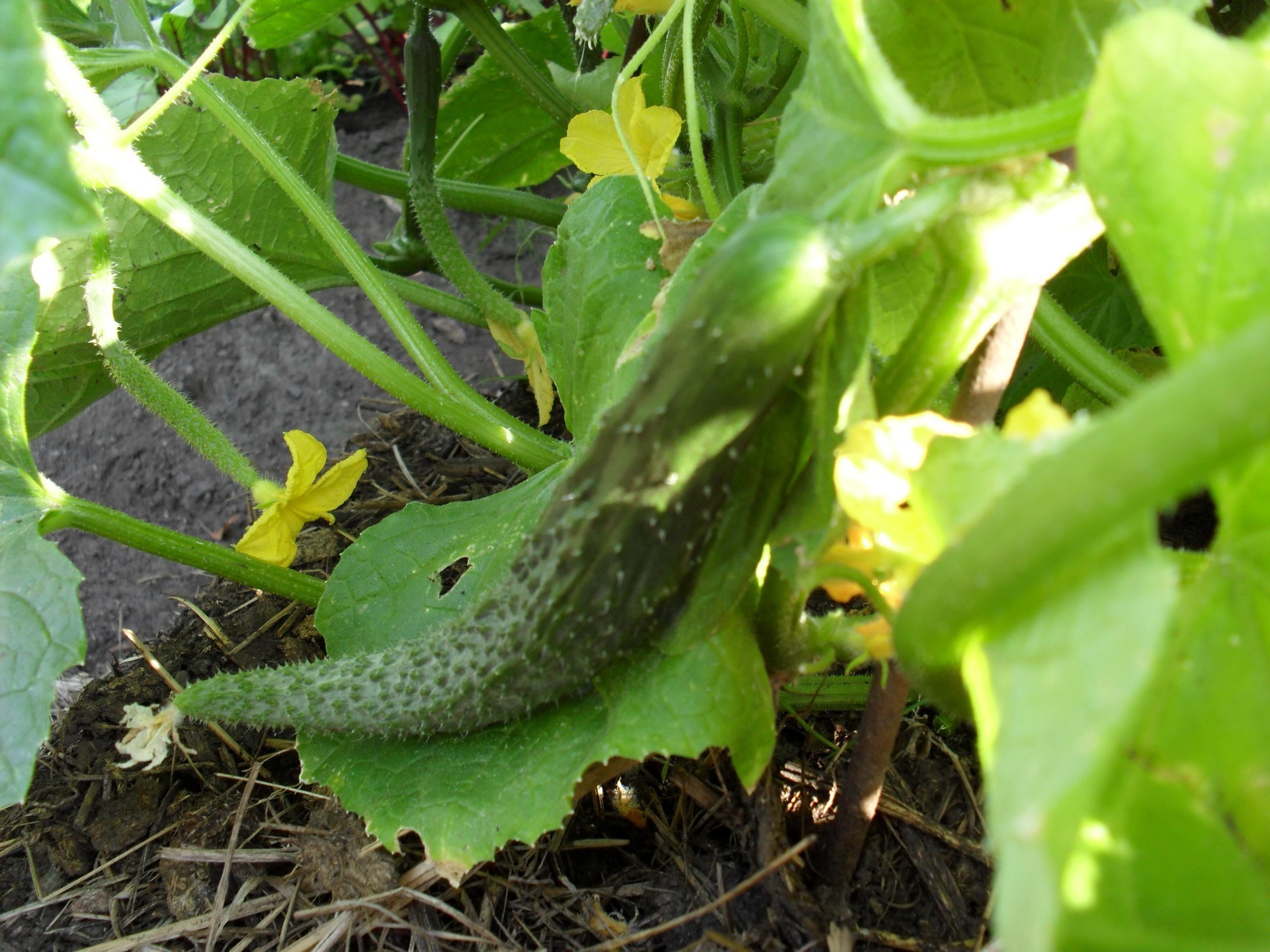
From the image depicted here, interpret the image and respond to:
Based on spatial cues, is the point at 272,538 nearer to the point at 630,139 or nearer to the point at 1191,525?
the point at 630,139

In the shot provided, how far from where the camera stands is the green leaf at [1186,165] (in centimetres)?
64

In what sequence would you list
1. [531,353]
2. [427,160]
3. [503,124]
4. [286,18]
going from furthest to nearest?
1. [503,124]
2. [286,18]
3. [427,160]
4. [531,353]

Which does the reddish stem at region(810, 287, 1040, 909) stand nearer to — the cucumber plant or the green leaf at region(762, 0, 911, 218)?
the cucumber plant

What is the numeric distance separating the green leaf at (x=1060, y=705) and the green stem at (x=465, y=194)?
5.68 ft

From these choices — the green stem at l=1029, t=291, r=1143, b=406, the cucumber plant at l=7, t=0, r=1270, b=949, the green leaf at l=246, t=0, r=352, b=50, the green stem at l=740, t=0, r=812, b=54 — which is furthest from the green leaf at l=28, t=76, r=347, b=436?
the green stem at l=1029, t=291, r=1143, b=406

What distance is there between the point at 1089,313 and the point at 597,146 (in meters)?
0.88

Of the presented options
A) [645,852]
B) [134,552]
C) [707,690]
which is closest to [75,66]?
[707,690]

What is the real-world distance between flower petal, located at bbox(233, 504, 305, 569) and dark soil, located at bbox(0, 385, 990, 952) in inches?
9.4

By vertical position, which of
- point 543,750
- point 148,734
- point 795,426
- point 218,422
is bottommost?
point 218,422

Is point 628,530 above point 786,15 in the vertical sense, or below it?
below

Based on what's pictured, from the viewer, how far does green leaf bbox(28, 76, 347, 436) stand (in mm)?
1659

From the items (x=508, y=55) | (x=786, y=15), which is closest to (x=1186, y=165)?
(x=786, y=15)

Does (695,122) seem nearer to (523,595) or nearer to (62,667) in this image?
(523,595)

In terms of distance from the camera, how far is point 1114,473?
55 centimetres
